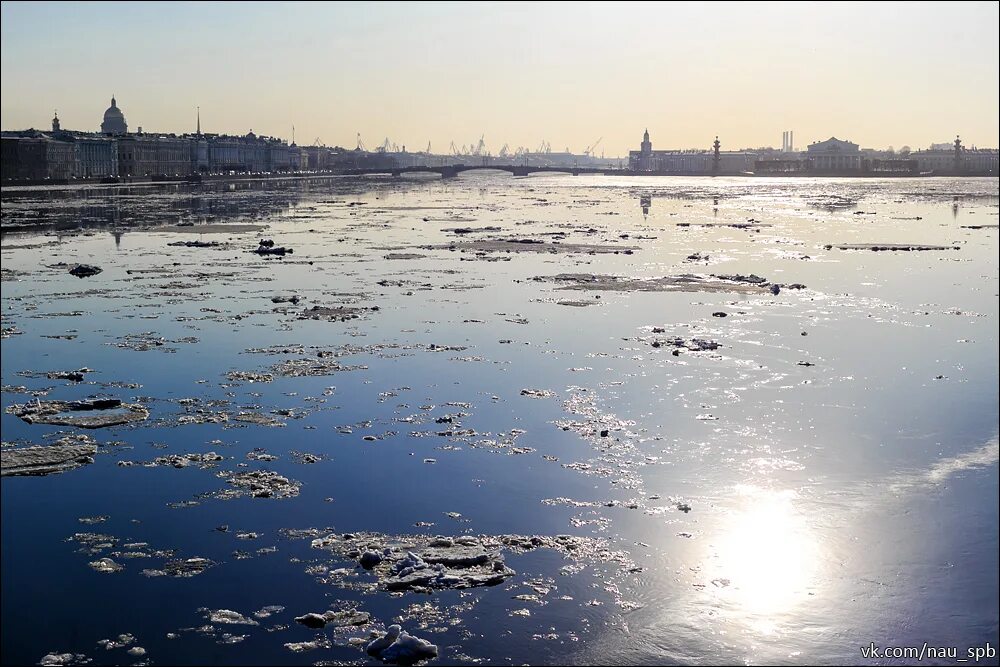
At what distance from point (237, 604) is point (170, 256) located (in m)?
29.1

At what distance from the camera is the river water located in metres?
8.57

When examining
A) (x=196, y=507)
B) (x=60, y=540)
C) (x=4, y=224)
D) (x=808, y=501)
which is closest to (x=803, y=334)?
(x=808, y=501)

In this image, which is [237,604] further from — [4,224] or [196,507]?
[4,224]

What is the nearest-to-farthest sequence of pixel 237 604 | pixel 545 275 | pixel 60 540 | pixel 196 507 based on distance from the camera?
pixel 237 604
pixel 60 540
pixel 196 507
pixel 545 275

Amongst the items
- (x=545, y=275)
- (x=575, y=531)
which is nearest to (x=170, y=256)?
(x=545, y=275)

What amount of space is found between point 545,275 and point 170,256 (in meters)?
13.9

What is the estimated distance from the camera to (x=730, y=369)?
1731cm

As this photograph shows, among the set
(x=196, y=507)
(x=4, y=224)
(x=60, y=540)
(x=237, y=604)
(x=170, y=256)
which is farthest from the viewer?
(x=4, y=224)

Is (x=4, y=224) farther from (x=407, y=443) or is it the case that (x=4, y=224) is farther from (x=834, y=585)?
(x=834, y=585)

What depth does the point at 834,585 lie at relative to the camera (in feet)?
30.1

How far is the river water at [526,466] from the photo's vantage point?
857cm

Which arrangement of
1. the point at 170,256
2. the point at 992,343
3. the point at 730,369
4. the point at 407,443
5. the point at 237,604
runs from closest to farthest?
the point at 237,604
the point at 407,443
the point at 730,369
the point at 992,343
the point at 170,256

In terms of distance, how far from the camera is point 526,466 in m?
12.4

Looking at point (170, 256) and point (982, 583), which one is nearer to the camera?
point (982, 583)
